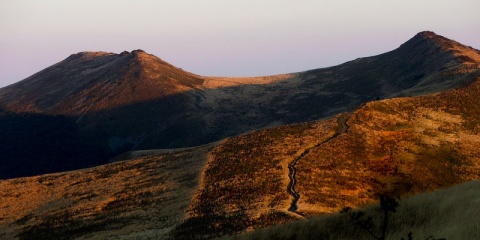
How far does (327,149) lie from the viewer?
193 feet

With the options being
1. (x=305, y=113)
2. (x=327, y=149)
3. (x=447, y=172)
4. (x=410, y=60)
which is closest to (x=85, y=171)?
(x=327, y=149)

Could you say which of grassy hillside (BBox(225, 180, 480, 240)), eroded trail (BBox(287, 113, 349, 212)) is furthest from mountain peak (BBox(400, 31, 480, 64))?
grassy hillside (BBox(225, 180, 480, 240))

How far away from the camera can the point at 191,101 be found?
550 feet

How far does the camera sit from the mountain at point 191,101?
465 ft

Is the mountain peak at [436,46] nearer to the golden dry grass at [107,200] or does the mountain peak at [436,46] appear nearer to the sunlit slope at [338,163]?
the sunlit slope at [338,163]

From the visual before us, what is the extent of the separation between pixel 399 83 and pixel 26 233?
11526 cm

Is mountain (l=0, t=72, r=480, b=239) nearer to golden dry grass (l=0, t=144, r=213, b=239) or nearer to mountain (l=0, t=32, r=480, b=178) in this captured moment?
golden dry grass (l=0, t=144, r=213, b=239)

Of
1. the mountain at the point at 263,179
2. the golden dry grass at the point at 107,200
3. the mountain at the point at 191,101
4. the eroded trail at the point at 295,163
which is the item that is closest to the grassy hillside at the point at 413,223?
the mountain at the point at 263,179

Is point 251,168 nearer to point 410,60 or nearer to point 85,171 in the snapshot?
point 85,171

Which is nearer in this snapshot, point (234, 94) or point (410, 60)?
point (410, 60)

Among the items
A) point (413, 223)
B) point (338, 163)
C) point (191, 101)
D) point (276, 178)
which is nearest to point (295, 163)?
point (276, 178)

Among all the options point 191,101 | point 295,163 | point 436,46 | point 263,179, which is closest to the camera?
point 263,179

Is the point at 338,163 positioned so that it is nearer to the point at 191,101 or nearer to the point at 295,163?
the point at 295,163

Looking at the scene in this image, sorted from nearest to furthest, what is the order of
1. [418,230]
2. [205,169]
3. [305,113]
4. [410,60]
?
1. [418,230]
2. [205,169]
3. [305,113]
4. [410,60]
